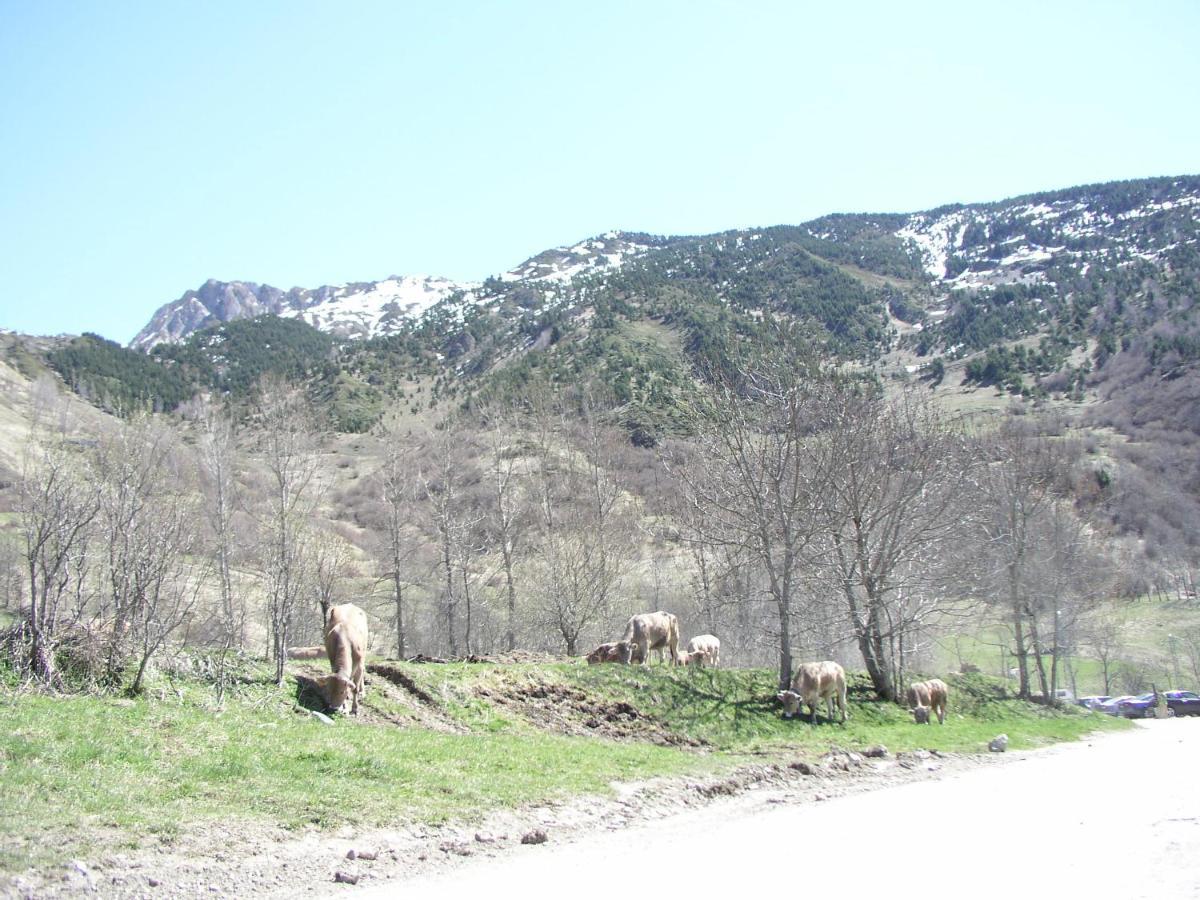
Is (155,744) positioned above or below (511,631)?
above

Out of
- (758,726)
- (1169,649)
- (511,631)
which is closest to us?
(758,726)

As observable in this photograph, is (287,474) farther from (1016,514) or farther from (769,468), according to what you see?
(1016,514)

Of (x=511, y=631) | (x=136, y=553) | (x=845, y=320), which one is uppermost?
(x=845, y=320)

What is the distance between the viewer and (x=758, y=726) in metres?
19.4

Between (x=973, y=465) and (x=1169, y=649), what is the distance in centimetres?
5340

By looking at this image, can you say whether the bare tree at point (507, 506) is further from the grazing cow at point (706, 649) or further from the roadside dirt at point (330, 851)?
the roadside dirt at point (330, 851)

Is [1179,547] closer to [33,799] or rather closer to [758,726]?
[758,726]

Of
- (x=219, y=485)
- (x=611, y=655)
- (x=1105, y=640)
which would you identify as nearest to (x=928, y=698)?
(x=611, y=655)

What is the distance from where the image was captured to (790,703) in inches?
816

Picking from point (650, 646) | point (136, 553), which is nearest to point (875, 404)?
point (650, 646)

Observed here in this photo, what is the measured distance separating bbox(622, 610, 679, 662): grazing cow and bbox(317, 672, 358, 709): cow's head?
32.7ft

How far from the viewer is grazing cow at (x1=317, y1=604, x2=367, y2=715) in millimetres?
14734

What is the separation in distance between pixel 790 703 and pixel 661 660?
15.3 feet

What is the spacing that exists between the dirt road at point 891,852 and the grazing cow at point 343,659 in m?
6.37
